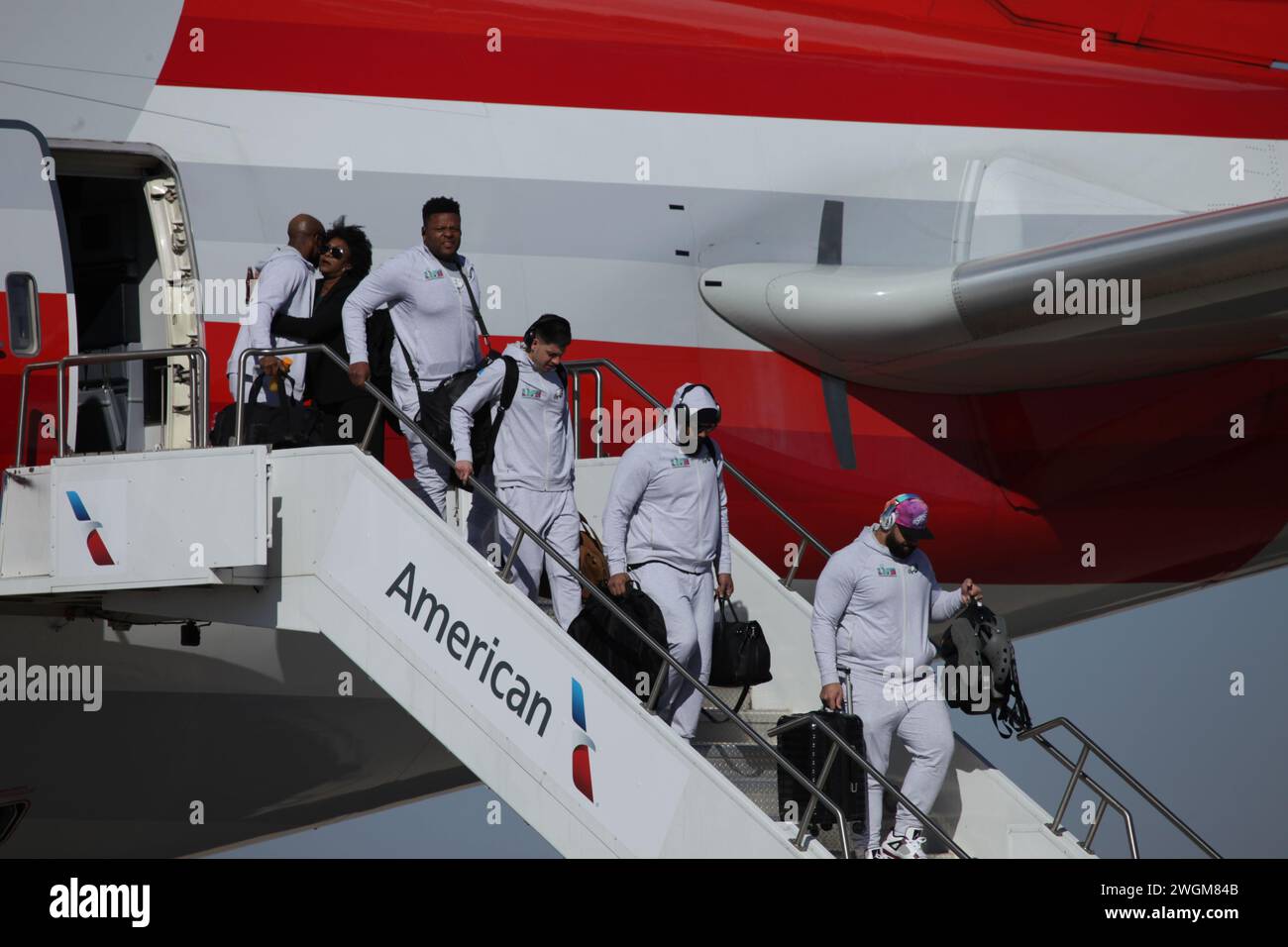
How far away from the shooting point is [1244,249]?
31.9 ft

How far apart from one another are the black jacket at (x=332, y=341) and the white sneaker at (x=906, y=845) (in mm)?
3708

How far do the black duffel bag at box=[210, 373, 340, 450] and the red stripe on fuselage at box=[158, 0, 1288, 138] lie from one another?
268 centimetres

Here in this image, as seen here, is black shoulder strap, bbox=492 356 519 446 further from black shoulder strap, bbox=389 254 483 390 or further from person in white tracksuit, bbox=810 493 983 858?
person in white tracksuit, bbox=810 493 983 858

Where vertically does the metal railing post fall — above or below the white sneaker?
above

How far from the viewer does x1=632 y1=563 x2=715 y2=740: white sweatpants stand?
8.34m

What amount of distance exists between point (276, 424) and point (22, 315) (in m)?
1.82

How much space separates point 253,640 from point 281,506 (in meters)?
2.43

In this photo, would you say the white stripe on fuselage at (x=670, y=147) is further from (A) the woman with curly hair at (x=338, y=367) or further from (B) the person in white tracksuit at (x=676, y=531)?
(B) the person in white tracksuit at (x=676, y=531)

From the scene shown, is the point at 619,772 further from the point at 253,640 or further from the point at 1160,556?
the point at 1160,556

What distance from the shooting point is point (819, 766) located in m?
8.23

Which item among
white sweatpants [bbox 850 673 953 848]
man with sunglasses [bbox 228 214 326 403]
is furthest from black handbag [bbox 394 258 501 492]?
white sweatpants [bbox 850 673 953 848]

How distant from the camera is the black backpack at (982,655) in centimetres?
887

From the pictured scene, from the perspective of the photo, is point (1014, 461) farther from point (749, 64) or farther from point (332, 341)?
point (332, 341)
